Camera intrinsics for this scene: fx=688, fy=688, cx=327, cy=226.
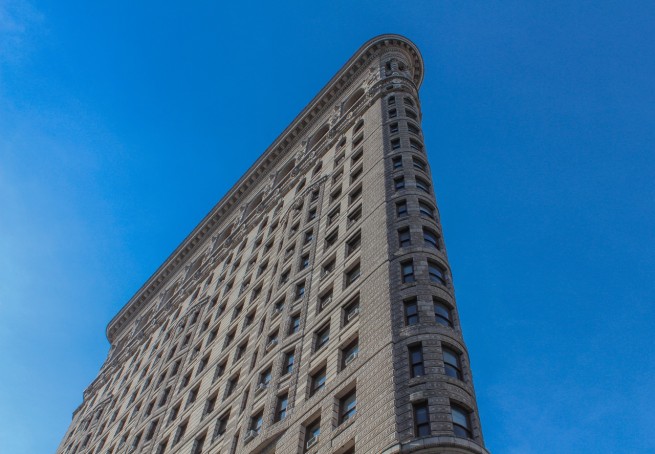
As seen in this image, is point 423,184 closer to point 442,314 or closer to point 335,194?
point 335,194

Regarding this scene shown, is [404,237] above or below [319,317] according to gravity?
above

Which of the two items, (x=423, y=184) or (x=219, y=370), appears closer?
(x=423, y=184)

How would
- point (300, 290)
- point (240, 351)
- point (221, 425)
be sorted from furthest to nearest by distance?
point (240, 351) → point (300, 290) → point (221, 425)

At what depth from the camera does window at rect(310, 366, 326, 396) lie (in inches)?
1215

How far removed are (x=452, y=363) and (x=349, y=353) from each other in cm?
527

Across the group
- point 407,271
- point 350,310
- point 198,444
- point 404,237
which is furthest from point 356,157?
point 198,444

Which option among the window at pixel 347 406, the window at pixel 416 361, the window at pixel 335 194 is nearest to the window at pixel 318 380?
the window at pixel 347 406

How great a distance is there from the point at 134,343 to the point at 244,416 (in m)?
42.9

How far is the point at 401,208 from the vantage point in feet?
124

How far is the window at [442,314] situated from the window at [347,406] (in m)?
4.74

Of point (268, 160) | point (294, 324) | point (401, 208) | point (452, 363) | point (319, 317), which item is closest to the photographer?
point (452, 363)

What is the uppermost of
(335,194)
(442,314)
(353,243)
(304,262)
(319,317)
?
(335,194)

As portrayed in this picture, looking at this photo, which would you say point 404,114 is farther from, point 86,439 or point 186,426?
point 86,439

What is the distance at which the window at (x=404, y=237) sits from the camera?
112ft
